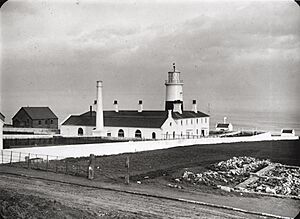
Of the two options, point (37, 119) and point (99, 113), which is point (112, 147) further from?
point (37, 119)

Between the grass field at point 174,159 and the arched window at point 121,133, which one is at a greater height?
the arched window at point 121,133

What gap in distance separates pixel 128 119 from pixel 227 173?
42.0 ft

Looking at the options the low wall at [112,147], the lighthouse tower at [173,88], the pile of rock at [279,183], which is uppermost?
the lighthouse tower at [173,88]

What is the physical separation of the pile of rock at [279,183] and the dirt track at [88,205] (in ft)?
8.72

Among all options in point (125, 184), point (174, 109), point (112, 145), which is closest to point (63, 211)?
point (125, 184)

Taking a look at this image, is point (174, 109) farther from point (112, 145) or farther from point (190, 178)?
point (190, 178)

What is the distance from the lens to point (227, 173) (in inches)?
481

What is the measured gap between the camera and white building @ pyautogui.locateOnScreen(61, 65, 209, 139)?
22750mm

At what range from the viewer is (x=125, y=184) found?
392 inches

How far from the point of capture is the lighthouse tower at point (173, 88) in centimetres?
2836

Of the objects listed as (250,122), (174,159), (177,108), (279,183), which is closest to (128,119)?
(177,108)

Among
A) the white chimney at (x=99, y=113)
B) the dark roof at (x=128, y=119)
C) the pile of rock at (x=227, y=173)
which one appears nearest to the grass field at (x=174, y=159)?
the pile of rock at (x=227, y=173)

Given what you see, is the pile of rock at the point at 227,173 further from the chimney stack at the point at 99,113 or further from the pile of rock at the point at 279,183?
the chimney stack at the point at 99,113

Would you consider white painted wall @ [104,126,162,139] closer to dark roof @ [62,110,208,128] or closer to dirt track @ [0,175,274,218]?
dark roof @ [62,110,208,128]
